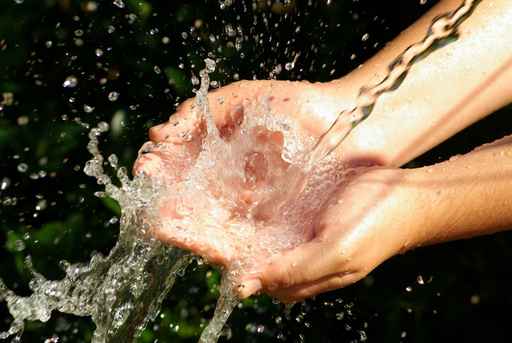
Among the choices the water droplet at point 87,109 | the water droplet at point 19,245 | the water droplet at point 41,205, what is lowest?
the water droplet at point 19,245

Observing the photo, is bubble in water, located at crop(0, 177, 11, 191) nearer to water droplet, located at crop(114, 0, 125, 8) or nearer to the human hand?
water droplet, located at crop(114, 0, 125, 8)

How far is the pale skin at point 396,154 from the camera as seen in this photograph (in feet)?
4.40

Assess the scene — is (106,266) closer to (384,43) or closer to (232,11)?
(232,11)

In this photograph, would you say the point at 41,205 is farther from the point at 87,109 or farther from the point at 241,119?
the point at 241,119

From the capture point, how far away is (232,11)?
198 centimetres

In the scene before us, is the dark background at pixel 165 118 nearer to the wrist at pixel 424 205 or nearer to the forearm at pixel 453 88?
the forearm at pixel 453 88

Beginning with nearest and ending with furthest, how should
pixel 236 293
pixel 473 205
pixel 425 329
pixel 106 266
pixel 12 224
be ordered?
1. pixel 236 293
2. pixel 473 205
3. pixel 106 266
4. pixel 12 224
5. pixel 425 329

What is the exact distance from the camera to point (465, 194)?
1477mm

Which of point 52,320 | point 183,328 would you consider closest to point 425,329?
point 183,328

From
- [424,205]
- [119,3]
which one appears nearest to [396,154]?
[424,205]

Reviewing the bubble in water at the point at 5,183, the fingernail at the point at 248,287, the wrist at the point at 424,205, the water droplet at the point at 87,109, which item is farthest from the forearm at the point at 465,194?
the bubble in water at the point at 5,183

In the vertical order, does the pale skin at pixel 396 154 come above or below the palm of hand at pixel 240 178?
above

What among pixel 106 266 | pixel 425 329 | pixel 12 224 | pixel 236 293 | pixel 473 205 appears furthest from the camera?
pixel 425 329

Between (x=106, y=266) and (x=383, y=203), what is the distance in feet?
1.80
